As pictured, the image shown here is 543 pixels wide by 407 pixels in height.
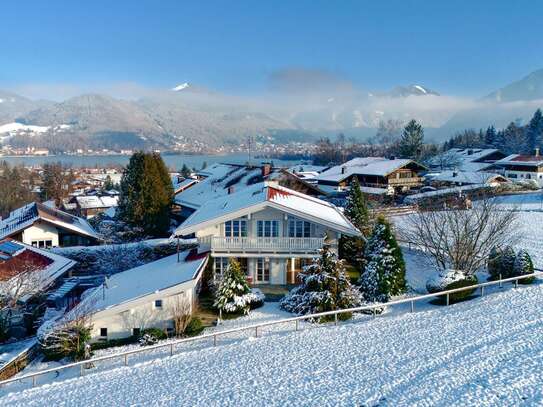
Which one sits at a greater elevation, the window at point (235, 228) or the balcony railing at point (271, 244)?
the window at point (235, 228)

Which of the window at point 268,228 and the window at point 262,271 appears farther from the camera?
the window at point 268,228

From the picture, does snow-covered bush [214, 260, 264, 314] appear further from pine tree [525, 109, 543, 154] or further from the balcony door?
pine tree [525, 109, 543, 154]

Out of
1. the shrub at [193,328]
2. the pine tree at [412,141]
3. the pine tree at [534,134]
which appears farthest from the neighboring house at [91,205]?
the pine tree at [534,134]

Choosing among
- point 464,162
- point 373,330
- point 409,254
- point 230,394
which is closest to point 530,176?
point 464,162

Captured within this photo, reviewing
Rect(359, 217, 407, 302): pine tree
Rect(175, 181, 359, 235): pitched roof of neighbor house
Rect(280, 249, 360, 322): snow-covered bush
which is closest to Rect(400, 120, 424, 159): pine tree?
Rect(175, 181, 359, 235): pitched roof of neighbor house

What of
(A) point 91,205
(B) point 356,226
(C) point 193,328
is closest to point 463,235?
(B) point 356,226

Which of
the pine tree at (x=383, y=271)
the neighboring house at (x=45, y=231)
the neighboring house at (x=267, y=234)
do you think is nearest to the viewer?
the pine tree at (x=383, y=271)

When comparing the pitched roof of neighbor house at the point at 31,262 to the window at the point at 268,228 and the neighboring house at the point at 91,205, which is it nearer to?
the window at the point at 268,228

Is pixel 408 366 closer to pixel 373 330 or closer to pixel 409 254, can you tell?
pixel 373 330
